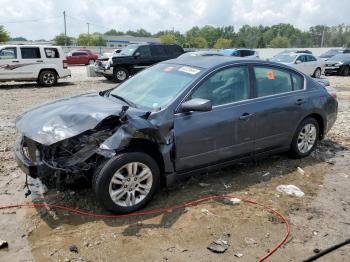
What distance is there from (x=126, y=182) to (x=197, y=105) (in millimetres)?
1132

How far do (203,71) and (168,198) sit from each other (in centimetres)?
160

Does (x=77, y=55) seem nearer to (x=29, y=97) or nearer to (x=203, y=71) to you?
(x=29, y=97)

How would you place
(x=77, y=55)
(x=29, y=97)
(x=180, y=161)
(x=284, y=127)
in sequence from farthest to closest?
(x=77, y=55) → (x=29, y=97) → (x=284, y=127) → (x=180, y=161)

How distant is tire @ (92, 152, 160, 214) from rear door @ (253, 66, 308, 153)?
1.67 m

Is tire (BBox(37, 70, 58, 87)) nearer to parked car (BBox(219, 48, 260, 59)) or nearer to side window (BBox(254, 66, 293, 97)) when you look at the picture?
parked car (BBox(219, 48, 260, 59))

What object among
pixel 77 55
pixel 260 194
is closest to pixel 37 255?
pixel 260 194

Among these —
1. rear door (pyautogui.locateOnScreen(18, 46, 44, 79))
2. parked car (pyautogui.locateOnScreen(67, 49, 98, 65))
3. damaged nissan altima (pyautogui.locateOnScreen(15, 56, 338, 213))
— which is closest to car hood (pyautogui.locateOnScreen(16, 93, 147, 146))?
damaged nissan altima (pyautogui.locateOnScreen(15, 56, 338, 213))

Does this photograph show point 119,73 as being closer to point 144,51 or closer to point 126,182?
point 144,51

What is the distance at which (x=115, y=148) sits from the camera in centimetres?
374

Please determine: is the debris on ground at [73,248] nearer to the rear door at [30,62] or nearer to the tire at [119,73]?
the rear door at [30,62]

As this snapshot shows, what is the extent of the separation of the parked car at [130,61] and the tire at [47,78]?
245 cm

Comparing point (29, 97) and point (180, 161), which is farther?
point (29, 97)

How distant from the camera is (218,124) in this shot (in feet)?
14.7

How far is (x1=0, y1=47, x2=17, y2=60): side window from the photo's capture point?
14969 millimetres
